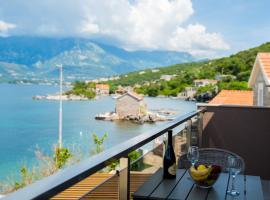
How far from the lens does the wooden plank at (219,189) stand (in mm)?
1808

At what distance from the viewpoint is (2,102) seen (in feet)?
185

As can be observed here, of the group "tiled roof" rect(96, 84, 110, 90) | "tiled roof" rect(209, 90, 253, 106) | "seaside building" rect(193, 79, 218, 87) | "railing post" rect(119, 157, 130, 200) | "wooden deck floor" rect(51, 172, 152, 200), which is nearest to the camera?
"wooden deck floor" rect(51, 172, 152, 200)

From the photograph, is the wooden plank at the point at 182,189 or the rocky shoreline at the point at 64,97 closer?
the wooden plank at the point at 182,189

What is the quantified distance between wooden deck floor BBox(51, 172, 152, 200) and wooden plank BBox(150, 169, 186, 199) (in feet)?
0.44

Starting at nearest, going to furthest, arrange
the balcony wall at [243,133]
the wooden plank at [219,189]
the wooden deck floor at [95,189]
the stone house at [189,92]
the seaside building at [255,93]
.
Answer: the wooden deck floor at [95,189] → the wooden plank at [219,189] → the balcony wall at [243,133] → the seaside building at [255,93] → the stone house at [189,92]

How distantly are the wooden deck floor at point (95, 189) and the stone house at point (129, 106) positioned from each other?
42.0m

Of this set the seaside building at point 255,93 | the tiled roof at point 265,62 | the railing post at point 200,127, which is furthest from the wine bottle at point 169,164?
the seaside building at point 255,93

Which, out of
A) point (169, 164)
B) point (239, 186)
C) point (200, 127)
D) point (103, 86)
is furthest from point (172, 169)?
point (103, 86)

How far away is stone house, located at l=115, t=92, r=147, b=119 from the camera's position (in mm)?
44188

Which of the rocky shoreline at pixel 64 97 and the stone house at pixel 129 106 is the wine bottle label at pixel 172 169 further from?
the rocky shoreline at pixel 64 97

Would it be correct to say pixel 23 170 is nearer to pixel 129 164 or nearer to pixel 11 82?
pixel 129 164

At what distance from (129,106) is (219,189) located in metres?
43.4

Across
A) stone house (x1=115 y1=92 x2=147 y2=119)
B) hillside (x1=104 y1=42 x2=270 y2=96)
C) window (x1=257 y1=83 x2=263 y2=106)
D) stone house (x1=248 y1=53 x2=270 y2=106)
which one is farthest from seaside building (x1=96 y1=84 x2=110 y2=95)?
window (x1=257 y1=83 x2=263 y2=106)

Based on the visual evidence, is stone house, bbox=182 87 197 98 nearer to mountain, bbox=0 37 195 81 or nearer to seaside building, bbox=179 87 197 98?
seaside building, bbox=179 87 197 98
